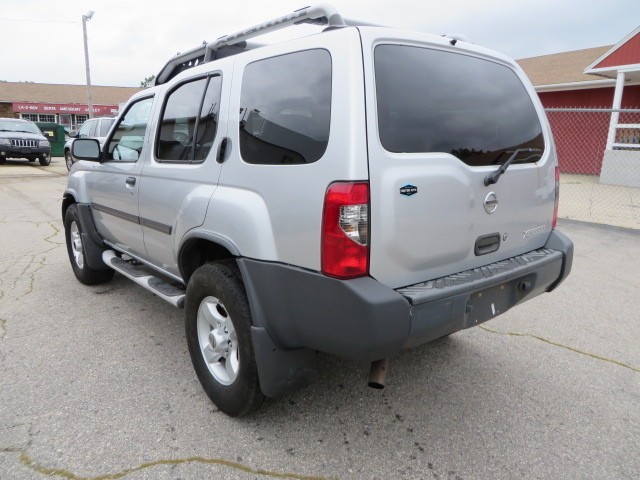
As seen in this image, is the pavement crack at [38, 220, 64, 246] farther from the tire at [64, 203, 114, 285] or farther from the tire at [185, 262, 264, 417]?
the tire at [185, 262, 264, 417]

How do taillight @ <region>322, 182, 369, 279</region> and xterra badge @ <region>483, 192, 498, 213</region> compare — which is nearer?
taillight @ <region>322, 182, 369, 279</region>

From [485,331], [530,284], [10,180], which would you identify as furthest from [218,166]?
[10,180]

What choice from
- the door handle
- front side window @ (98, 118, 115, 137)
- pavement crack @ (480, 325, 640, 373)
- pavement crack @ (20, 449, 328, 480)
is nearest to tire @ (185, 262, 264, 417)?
pavement crack @ (20, 449, 328, 480)

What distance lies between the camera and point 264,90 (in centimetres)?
248

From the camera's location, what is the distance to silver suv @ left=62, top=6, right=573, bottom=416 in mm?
2041

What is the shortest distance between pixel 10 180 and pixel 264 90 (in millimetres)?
14706

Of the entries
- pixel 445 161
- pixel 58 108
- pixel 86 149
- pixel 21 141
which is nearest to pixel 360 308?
pixel 445 161

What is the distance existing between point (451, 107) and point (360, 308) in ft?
Answer: 3.81

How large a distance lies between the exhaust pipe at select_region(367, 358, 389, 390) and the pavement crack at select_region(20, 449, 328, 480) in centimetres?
49

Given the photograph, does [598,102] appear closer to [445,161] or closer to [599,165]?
[599,165]

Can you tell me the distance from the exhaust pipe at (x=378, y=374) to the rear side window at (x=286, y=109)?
3.37 feet

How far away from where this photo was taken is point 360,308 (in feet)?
6.48

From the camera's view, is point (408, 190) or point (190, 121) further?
point (190, 121)

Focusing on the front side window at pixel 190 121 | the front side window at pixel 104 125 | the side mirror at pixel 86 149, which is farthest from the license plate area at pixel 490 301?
the front side window at pixel 104 125
